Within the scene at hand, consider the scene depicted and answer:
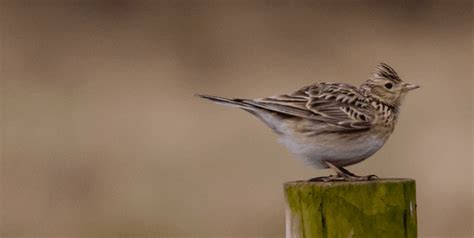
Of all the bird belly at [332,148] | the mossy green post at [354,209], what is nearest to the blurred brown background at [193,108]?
the bird belly at [332,148]

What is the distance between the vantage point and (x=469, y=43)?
61.9ft

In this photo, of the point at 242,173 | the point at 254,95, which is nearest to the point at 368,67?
the point at 254,95

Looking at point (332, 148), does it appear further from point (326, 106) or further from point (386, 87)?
point (386, 87)

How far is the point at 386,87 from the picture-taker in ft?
28.0

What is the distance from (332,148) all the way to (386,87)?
86 cm

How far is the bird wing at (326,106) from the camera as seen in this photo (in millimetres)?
7949

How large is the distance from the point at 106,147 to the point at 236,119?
1.45m

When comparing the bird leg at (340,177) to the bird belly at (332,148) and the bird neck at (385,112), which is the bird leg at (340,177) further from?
the bird neck at (385,112)

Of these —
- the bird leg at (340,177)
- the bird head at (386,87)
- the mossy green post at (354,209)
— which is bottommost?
the mossy green post at (354,209)

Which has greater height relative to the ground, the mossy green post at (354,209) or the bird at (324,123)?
the bird at (324,123)

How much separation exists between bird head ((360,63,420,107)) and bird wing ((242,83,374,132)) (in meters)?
0.18

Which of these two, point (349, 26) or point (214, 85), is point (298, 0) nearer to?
point (349, 26)

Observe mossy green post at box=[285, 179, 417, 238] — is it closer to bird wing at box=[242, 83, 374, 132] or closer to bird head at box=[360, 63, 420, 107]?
bird wing at box=[242, 83, 374, 132]

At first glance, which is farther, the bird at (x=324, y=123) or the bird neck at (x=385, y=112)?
the bird neck at (x=385, y=112)
